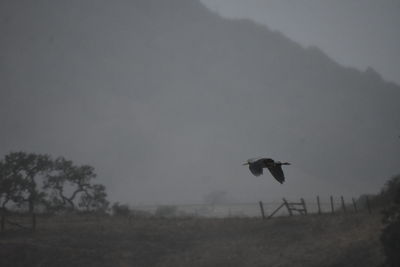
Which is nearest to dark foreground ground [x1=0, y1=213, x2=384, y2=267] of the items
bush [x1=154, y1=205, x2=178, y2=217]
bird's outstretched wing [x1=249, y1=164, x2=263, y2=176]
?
bird's outstretched wing [x1=249, y1=164, x2=263, y2=176]

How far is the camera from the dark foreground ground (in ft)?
93.7

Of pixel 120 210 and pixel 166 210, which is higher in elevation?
pixel 166 210

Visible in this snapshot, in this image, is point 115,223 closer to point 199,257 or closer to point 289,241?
point 199,257

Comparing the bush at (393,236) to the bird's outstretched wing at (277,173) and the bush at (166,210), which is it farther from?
the bush at (166,210)

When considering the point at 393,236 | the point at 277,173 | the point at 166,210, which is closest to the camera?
the point at 277,173

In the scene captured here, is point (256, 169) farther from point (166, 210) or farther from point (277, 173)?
point (166, 210)

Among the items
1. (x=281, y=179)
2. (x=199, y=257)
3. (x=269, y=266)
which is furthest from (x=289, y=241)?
(x=281, y=179)

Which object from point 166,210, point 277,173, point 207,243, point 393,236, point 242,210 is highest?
point 242,210

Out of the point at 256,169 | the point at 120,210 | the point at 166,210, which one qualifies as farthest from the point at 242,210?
the point at 256,169

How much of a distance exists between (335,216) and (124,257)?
61.6 feet

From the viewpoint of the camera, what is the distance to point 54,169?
2443 inches

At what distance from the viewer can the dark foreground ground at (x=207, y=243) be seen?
28.6 m

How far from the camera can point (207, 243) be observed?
114 ft

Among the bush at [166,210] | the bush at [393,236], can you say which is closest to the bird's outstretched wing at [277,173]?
the bush at [393,236]
